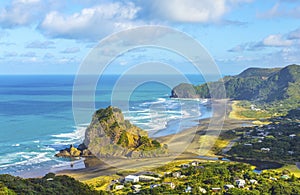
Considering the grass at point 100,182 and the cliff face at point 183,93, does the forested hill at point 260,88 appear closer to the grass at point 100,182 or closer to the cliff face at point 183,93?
the cliff face at point 183,93

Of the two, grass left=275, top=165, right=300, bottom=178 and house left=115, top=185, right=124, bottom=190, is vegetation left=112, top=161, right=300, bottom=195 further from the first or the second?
grass left=275, top=165, right=300, bottom=178

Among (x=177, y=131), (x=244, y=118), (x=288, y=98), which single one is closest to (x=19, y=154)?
(x=177, y=131)

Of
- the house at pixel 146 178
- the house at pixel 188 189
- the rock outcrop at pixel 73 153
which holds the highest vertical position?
the rock outcrop at pixel 73 153

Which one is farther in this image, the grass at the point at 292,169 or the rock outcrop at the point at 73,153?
the rock outcrop at the point at 73,153

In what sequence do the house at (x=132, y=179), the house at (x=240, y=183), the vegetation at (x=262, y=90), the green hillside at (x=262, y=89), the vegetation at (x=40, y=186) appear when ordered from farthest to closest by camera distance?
the green hillside at (x=262, y=89), the vegetation at (x=262, y=90), the house at (x=132, y=179), the house at (x=240, y=183), the vegetation at (x=40, y=186)

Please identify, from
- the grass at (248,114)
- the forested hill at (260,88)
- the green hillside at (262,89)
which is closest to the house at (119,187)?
the grass at (248,114)

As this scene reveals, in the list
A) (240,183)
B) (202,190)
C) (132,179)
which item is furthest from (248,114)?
(202,190)

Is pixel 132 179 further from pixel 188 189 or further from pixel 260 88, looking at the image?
pixel 260 88

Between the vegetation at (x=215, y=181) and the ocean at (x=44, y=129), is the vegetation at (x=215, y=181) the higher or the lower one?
the lower one
